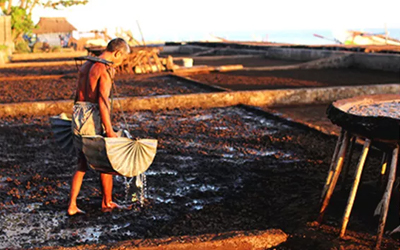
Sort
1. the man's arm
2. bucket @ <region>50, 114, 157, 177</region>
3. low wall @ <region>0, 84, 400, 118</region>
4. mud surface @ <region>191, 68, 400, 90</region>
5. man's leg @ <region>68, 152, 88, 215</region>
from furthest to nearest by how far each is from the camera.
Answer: mud surface @ <region>191, 68, 400, 90</region> → low wall @ <region>0, 84, 400, 118</region> → man's leg @ <region>68, 152, 88, 215</region> → the man's arm → bucket @ <region>50, 114, 157, 177</region>

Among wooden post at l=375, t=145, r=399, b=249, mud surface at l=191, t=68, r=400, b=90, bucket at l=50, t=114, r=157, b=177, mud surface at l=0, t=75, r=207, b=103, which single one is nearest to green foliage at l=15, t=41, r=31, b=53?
mud surface at l=0, t=75, r=207, b=103

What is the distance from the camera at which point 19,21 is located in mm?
30422

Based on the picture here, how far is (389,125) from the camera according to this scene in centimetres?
349

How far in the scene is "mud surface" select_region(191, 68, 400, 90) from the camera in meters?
13.6

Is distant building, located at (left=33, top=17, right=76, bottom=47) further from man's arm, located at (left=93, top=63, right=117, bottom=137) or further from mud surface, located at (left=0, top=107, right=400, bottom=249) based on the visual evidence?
man's arm, located at (left=93, top=63, right=117, bottom=137)

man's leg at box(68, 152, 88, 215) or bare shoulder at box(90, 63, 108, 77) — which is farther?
man's leg at box(68, 152, 88, 215)

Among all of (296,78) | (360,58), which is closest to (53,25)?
(360,58)

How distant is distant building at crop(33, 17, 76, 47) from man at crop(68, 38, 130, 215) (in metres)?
44.3

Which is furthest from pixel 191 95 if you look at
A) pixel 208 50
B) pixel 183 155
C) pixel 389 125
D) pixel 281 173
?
pixel 208 50

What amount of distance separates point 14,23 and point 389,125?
30.4 meters

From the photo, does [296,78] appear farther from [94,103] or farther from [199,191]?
[94,103]

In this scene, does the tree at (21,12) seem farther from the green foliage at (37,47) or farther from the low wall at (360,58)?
the low wall at (360,58)

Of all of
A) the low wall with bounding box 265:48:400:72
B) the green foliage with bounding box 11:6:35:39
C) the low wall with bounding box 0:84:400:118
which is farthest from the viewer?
the green foliage with bounding box 11:6:35:39

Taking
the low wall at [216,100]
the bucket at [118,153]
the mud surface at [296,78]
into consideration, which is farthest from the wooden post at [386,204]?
the mud surface at [296,78]
